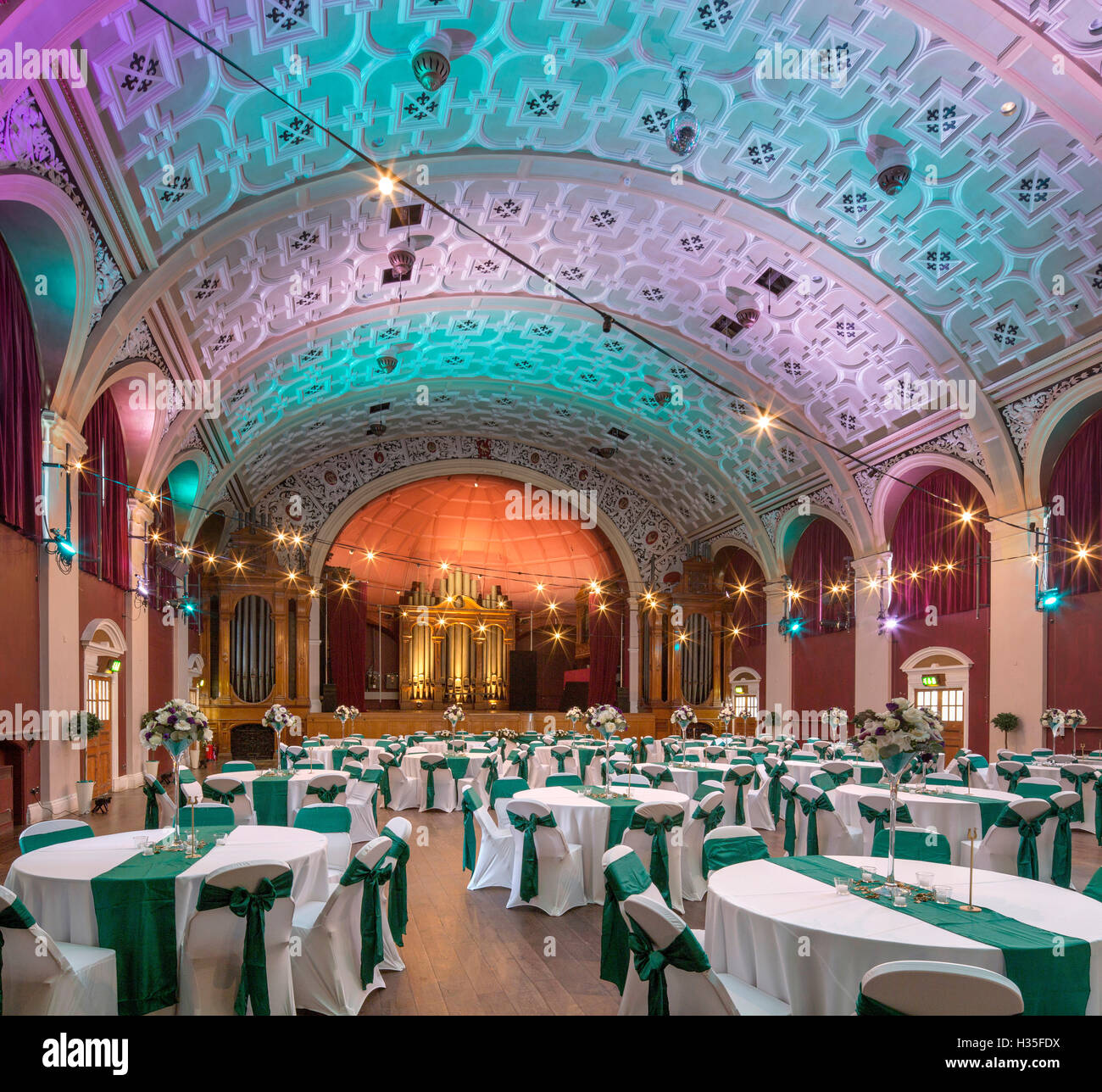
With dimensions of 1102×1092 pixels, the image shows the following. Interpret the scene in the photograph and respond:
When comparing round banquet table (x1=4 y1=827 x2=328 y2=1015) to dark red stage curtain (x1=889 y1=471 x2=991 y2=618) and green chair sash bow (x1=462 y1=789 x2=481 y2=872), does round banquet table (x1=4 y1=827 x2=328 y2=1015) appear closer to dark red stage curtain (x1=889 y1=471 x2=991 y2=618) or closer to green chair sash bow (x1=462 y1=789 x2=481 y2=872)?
green chair sash bow (x1=462 y1=789 x2=481 y2=872)

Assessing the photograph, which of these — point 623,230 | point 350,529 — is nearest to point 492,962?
point 623,230

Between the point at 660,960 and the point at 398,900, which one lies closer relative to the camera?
the point at 660,960

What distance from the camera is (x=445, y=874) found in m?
7.16

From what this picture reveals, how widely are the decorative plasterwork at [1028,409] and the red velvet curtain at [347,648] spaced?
49.5 feet

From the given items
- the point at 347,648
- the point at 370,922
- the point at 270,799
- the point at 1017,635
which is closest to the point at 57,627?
the point at 270,799

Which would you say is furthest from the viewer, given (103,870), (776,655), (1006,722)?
(776,655)

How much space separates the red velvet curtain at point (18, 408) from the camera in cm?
825

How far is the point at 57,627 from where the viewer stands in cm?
925

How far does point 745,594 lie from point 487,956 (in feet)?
56.3

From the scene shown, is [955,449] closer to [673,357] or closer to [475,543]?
[673,357]

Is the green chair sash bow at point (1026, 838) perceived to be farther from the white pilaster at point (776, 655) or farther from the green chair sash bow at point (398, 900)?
the white pilaster at point (776, 655)

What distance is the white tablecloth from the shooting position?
3600mm

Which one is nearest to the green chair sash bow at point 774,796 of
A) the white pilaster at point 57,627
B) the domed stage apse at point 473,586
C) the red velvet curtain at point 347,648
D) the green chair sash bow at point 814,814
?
the green chair sash bow at point 814,814

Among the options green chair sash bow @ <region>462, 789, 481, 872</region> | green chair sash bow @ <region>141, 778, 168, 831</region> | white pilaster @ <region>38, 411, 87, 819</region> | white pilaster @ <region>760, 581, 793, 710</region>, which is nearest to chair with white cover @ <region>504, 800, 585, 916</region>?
green chair sash bow @ <region>462, 789, 481, 872</region>
